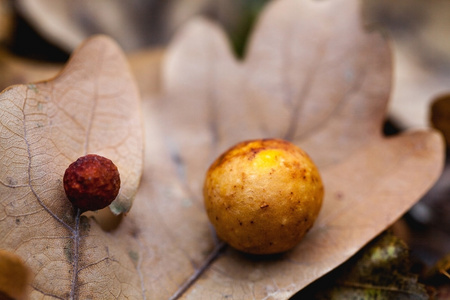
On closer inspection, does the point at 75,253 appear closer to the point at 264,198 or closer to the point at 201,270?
the point at 201,270

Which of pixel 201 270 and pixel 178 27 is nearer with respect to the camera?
pixel 201 270

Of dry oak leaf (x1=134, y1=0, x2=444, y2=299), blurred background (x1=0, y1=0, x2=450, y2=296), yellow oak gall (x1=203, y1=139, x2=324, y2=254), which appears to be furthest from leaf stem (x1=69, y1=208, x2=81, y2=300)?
blurred background (x1=0, y1=0, x2=450, y2=296)

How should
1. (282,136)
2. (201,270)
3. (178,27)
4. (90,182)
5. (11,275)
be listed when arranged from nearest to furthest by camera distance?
(11,275), (90,182), (201,270), (282,136), (178,27)

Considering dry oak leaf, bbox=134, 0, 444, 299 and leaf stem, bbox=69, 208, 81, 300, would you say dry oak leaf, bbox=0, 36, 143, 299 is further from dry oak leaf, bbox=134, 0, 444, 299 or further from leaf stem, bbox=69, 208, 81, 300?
dry oak leaf, bbox=134, 0, 444, 299

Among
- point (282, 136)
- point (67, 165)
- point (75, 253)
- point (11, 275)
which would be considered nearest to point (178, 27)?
point (282, 136)

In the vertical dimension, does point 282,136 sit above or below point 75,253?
below

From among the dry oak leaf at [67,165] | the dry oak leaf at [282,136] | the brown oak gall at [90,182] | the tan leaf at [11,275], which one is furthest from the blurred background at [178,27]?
the tan leaf at [11,275]

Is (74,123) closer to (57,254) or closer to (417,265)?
(57,254)

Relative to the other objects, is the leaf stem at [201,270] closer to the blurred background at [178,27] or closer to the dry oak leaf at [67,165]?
the dry oak leaf at [67,165]
